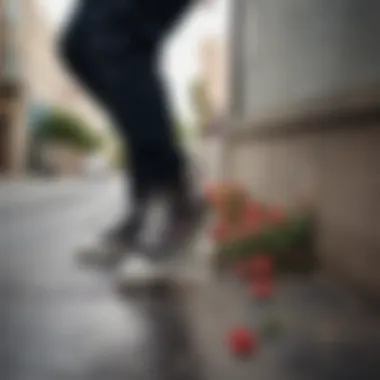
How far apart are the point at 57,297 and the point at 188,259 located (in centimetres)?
25

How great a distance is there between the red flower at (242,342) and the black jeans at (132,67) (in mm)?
328

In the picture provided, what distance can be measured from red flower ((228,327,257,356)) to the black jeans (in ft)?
1.08

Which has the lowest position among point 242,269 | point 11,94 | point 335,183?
point 242,269

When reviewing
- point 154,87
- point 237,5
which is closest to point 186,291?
point 154,87

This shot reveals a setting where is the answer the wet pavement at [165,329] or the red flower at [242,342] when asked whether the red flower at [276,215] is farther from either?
the red flower at [242,342]

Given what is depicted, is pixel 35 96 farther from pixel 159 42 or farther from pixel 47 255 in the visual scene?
pixel 47 255

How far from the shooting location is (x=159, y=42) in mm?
950

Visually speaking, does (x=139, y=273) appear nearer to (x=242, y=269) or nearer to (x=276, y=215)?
(x=242, y=269)

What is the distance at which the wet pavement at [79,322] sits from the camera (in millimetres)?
583

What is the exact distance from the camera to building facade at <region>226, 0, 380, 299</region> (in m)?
0.92

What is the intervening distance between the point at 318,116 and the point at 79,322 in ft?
1.62

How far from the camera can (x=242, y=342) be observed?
2.13ft

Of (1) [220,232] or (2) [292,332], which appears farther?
(1) [220,232]

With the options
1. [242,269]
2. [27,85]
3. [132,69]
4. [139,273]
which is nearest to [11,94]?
[27,85]
